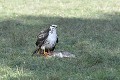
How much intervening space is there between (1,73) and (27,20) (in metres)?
10.2

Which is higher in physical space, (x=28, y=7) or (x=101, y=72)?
(x=101, y=72)

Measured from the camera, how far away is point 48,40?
42.6ft

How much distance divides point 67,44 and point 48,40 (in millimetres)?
2389

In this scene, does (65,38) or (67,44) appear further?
(65,38)

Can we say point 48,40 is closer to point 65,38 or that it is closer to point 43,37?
point 43,37

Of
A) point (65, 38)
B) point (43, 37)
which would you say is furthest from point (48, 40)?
point (65, 38)

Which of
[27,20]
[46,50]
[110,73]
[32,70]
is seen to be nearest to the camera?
[110,73]

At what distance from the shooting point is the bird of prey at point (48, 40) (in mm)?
12844

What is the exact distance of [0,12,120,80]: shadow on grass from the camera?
11.5 meters

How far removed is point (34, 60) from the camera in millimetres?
12328

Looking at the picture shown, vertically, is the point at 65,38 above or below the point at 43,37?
below

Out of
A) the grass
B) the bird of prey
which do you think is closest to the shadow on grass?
the grass

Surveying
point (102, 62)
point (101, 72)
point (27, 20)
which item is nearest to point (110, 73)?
point (101, 72)

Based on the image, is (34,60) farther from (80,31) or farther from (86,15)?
(86,15)
